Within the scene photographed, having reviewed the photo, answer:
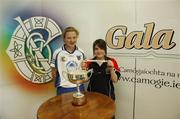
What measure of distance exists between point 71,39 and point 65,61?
9.2 inches

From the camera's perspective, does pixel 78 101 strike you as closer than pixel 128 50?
Yes

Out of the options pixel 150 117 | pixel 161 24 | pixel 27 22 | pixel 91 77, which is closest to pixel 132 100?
pixel 150 117

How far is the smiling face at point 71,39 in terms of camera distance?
2564 mm

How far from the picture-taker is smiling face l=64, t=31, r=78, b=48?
2564mm

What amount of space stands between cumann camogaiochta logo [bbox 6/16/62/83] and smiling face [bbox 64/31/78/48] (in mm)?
192

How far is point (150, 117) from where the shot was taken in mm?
2547

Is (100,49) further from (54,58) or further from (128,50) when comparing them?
(54,58)

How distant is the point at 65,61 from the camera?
8.40ft

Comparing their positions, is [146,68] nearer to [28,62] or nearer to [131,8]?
[131,8]

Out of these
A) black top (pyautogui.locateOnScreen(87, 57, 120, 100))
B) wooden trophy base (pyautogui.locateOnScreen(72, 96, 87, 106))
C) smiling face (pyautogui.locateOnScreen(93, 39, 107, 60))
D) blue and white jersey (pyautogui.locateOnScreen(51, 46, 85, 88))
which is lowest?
wooden trophy base (pyautogui.locateOnScreen(72, 96, 87, 106))

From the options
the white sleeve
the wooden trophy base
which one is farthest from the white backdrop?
the wooden trophy base

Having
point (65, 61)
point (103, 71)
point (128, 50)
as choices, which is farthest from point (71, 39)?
point (128, 50)

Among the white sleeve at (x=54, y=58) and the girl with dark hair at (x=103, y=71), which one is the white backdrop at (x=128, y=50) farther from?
the white sleeve at (x=54, y=58)

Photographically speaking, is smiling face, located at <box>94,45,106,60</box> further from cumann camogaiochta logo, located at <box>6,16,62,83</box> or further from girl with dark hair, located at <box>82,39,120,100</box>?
cumann camogaiochta logo, located at <box>6,16,62,83</box>
